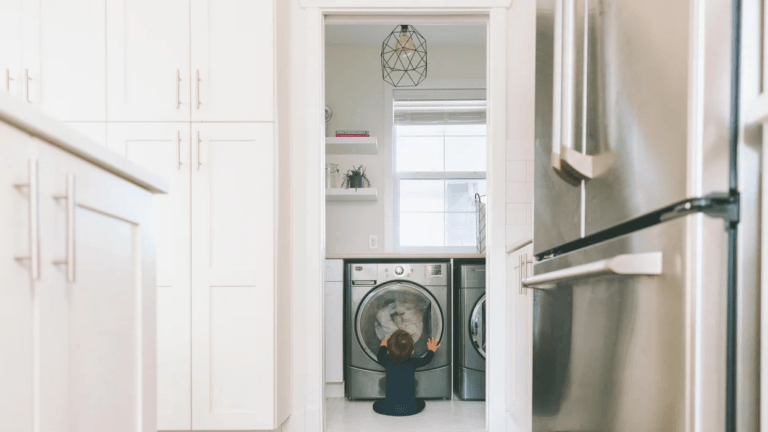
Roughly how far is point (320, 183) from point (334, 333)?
1277 mm

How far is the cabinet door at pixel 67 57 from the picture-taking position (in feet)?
8.63

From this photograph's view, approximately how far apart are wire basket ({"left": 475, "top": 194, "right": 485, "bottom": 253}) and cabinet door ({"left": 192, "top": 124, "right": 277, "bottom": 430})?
232 centimetres

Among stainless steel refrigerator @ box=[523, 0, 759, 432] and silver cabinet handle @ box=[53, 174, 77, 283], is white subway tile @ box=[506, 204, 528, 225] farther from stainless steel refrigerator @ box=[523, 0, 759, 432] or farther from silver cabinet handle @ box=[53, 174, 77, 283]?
silver cabinet handle @ box=[53, 174, 77, 283]

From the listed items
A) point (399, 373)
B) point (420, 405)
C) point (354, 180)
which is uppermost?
point (354, 180)

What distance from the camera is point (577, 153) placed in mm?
1074

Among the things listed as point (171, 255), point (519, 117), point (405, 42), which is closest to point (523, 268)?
point (519, 117)

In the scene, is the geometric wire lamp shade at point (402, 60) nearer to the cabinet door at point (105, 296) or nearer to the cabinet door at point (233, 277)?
the cabinet door at point (233, 277)

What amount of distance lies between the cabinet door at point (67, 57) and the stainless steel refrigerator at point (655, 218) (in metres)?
2.19

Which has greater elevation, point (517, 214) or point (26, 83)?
point (26, 83)

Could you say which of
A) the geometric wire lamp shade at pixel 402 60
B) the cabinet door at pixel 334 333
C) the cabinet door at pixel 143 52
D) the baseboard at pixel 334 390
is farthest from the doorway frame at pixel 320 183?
the geometric wire lamp shade at pixel 402 60

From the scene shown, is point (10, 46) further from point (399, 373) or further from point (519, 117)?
point (399, 373)

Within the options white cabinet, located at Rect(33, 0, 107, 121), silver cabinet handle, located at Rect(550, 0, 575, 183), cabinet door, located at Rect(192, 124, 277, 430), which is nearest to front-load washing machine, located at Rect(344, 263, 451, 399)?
cabinet door, located at Rect(192, 124, 277, 430)

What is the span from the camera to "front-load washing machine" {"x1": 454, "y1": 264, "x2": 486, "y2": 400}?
3801 mm

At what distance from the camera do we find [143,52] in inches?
104
